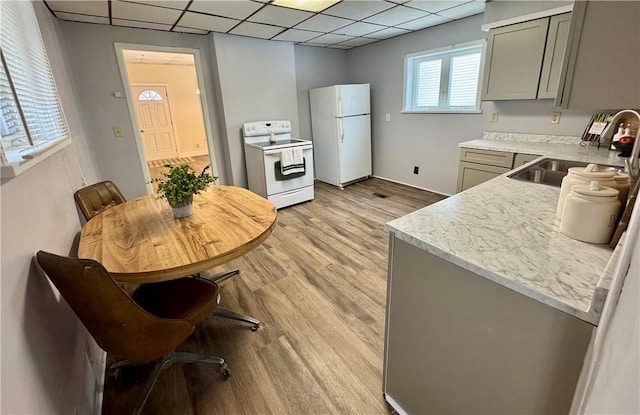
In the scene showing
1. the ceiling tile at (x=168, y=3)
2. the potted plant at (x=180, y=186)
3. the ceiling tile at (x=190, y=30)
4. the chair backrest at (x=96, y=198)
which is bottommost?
the chair backrest at (x=96, y=198)

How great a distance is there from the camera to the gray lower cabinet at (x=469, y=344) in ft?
2.53

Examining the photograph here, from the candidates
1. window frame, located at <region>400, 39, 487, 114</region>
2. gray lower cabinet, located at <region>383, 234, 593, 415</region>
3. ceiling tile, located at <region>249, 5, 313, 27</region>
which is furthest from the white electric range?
gray lower cabinet, located at <region>383, 234, 593, 415</region>

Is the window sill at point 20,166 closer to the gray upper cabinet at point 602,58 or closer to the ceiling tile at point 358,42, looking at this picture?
the gray upper cabinet at point 602,58

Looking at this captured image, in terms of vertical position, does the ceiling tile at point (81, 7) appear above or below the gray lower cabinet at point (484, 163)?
above

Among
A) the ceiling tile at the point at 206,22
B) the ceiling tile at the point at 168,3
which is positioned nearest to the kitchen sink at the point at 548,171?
the ceiling tile at the point at 168,3

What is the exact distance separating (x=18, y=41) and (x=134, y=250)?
1.19 metres

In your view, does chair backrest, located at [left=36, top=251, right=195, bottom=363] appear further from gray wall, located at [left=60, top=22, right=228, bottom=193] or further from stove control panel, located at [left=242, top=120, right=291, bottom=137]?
stove control panel, located at [left=242, top=120, right=291, bottom=137]

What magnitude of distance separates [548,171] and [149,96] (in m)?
8.32

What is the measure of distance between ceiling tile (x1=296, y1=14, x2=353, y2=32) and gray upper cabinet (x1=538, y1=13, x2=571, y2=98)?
1966 millimetres

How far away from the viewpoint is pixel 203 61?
3834mm

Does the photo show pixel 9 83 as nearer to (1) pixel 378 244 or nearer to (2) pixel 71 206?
(2) pixel 71 206

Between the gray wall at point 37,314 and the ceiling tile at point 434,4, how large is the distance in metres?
3.23

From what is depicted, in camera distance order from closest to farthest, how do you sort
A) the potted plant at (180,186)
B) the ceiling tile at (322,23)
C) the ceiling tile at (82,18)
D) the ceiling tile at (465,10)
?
1. the potted plant at (180,186)
2. the ceiling tile at (82,18)
3. the ceiling tile at (465,10)
4. the ceiling tile at (322,23)

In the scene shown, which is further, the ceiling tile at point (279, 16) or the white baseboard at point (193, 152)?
the white baseboard at point (193, 152)
